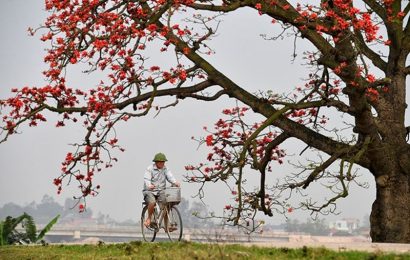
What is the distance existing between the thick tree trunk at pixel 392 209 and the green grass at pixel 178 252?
540cm

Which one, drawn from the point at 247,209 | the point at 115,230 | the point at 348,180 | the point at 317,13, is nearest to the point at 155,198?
the point at 247,209

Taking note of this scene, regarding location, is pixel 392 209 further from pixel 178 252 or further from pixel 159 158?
pixel 178 252

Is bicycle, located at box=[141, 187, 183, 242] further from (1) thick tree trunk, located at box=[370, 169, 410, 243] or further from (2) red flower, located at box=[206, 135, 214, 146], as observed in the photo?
(1) thick tree trunk, located at box=[370, 169, 410, 243]

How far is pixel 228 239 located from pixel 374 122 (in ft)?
19.9

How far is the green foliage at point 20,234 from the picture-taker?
87.7 feet

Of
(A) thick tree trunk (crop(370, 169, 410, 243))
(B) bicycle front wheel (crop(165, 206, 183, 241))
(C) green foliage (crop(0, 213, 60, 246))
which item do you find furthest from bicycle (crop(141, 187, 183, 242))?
(C) green foliage (crop(0, 213, 60, 246))

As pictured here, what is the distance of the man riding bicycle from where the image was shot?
56.2 feet

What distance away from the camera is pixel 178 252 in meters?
13.8

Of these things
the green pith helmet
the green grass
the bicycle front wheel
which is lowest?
the green grass

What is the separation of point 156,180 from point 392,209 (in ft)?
19.6

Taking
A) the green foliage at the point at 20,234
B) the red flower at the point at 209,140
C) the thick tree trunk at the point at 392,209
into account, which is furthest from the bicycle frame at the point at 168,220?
the green foliage at the point at 20,234

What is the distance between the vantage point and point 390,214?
A: 18906 mm

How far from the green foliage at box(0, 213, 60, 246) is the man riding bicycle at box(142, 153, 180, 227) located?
10.3 metres

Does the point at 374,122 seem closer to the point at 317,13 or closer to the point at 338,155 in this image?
the point at 338,155
